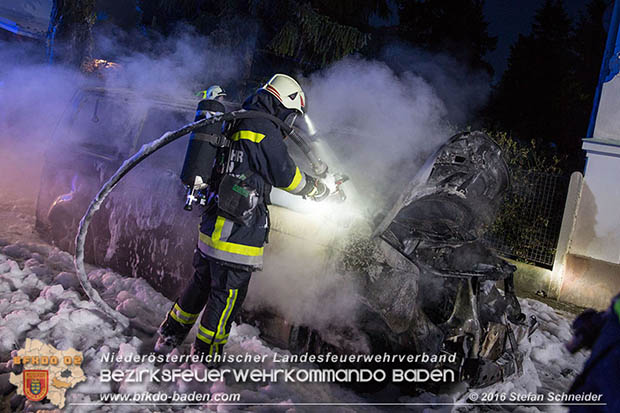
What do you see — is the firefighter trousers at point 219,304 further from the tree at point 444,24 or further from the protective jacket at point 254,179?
the tree at point 444,24

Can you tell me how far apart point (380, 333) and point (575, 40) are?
24.3m

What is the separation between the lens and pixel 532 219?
→ 25.7 feet

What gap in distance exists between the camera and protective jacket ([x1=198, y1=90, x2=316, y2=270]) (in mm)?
2723

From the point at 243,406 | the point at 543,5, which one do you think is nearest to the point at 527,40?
the point at 543,5

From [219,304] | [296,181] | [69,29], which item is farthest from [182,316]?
[69,29]

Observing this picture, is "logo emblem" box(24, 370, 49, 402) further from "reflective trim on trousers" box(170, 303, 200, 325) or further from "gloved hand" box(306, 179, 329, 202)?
"gloved hand" box(306, 179, 329, 202)

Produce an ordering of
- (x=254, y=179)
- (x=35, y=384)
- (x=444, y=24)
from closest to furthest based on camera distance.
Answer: (x=35, y=384)
(x=254, y=179)
(x=444, y=24)

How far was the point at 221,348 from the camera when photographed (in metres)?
2.85

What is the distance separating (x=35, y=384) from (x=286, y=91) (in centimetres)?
249

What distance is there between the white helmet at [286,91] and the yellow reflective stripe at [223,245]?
96cm

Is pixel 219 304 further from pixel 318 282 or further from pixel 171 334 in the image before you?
pixel 318 282

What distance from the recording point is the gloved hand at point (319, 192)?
9.20ft

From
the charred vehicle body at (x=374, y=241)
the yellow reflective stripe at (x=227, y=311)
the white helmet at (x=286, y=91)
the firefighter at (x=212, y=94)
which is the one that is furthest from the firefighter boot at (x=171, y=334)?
the white helmet at (x=286, y=91)

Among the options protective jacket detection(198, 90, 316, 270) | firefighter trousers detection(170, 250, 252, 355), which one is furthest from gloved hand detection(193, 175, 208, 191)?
firefighter trousers detection(170, 250, 252, 355)
